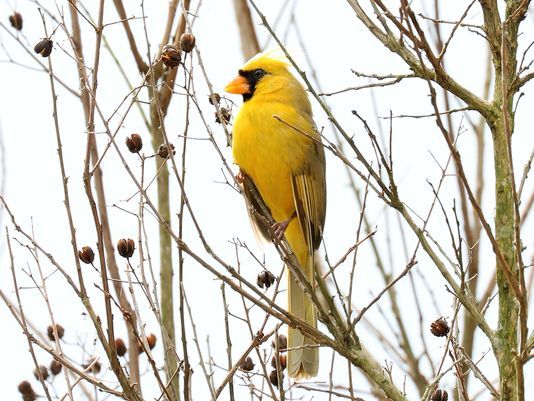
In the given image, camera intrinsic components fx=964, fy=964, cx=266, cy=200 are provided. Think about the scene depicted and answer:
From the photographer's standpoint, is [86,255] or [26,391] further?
[26,391]

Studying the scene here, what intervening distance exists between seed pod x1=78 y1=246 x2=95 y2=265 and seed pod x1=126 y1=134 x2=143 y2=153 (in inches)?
15.2

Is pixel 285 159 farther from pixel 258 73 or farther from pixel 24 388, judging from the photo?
pixel 24 388

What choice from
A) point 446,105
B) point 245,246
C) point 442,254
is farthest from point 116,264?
point 446,105

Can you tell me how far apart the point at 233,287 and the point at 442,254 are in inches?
30.0

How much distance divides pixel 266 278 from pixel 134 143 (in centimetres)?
73

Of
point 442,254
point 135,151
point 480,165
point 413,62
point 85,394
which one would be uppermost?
point 480,165

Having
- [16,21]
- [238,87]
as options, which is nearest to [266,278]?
[238,87]

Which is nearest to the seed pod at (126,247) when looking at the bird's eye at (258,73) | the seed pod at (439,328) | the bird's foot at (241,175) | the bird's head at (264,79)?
the seed pod at (439,328)

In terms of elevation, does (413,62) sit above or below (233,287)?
above

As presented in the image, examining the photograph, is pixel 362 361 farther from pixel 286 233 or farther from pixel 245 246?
pixel 286 233

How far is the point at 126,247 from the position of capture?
3.38 metres

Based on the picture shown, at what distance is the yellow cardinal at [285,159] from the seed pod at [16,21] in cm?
111

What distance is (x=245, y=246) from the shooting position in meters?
3.58

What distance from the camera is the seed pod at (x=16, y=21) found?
16.2 feet
